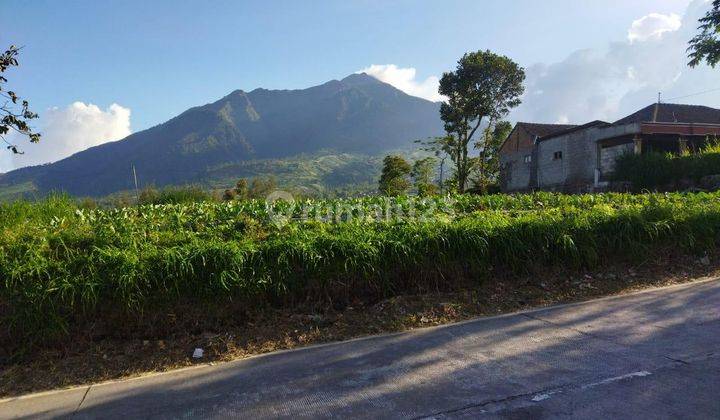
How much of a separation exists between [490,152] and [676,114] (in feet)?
39.8

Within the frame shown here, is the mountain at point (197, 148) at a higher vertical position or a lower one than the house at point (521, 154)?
higher

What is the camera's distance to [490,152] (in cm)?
3669

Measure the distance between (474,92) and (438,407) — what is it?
30594mm

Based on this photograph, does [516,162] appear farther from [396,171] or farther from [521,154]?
[396,171]

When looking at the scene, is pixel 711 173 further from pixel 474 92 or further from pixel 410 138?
pixel 410 138

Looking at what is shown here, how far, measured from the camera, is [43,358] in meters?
3.94

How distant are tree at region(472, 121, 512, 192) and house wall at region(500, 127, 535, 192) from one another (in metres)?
0.60

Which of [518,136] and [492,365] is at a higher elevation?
[518,136]

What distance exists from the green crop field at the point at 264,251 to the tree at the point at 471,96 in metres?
24.7

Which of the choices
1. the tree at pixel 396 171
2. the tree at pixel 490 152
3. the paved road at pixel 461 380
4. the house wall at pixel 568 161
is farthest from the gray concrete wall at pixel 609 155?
the paved road at pixel 461 380

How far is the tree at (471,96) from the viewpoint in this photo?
3088 cm

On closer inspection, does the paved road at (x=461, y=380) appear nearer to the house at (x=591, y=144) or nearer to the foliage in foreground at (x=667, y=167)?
the foliage in foreground at (x=667, y=167)

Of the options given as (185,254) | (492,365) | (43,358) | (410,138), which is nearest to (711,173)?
(492,365)

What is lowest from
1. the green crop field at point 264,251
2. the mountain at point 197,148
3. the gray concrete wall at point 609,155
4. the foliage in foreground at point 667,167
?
the green crop field at point 264,251
